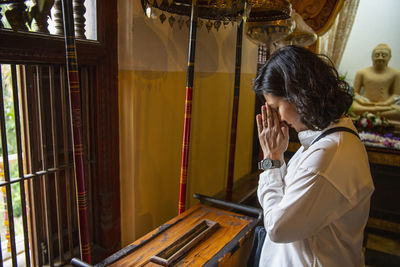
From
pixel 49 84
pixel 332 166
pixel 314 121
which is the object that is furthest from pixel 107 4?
pixel 332 166

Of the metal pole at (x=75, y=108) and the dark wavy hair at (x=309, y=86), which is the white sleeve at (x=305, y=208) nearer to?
the dark wavy hair at (x=309, y=86)

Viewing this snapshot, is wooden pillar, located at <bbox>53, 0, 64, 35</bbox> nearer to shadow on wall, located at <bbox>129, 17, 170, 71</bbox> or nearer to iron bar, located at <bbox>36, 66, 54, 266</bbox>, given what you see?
iron bar, located at <bbox>36, 66, 54, 266</bbox>

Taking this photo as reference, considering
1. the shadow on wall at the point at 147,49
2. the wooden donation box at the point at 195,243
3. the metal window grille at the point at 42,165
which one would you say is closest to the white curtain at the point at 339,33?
the shadow on wall at the point at 147,49

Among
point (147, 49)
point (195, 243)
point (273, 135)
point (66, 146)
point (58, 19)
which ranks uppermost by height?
point (58, 19)

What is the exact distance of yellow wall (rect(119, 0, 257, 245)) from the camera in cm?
166

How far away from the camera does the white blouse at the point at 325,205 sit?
0.88 m

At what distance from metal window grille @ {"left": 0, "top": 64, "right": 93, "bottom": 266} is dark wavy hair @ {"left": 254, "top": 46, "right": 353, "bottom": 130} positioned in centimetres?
95

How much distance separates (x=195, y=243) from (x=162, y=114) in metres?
0.77

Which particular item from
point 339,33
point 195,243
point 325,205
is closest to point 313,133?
point 325,205

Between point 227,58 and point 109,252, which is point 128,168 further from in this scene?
point 227,58

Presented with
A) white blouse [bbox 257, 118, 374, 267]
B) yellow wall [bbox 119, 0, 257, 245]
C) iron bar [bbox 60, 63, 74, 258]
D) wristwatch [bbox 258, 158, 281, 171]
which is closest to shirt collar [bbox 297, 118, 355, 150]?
white blouse [bbox 257, 118, 374, 267]

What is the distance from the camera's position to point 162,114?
6.24 feet

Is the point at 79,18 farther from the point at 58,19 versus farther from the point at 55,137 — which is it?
the point at 55,137

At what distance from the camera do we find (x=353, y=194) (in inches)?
35.6
